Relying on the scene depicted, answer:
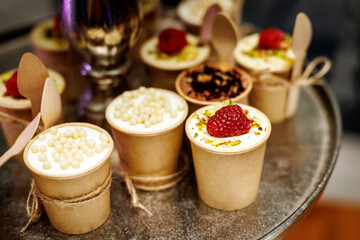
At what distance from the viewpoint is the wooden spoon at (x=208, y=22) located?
4.74 feet

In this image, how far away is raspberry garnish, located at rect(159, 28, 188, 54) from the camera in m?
1.39

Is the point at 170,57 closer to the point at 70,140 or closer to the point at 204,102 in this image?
the point at 204,102

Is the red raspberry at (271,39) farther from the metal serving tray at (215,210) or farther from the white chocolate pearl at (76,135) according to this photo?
the white chocolate pearl at (76,135)

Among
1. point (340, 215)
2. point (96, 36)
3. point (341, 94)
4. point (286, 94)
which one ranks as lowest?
point (340, 215)

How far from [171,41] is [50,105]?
492 millimetres

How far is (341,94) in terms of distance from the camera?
2.40 m

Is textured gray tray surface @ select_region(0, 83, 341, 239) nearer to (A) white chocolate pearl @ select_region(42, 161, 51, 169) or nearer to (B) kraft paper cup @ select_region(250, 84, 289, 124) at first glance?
(B) kraft paper cup @ select_region(250, 84, 289, 124)

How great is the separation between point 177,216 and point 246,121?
310mm

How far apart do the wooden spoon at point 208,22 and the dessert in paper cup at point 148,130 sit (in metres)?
0.41

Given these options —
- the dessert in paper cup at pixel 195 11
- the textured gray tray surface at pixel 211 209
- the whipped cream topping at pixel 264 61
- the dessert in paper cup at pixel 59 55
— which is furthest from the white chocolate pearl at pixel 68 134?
the dessert in paper cup at pixel 195 11

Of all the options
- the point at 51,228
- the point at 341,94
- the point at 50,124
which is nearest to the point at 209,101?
A: the point at 50,124

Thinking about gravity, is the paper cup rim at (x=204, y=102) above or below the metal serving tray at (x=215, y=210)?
above

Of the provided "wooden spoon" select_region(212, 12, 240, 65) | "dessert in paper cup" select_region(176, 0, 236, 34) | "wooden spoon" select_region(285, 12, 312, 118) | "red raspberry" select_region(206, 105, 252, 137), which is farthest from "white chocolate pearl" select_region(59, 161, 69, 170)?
"dessert in paper cup" select_region(176, 0, 236, 34)

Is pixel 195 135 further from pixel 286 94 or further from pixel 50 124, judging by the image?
pixel 286 94
